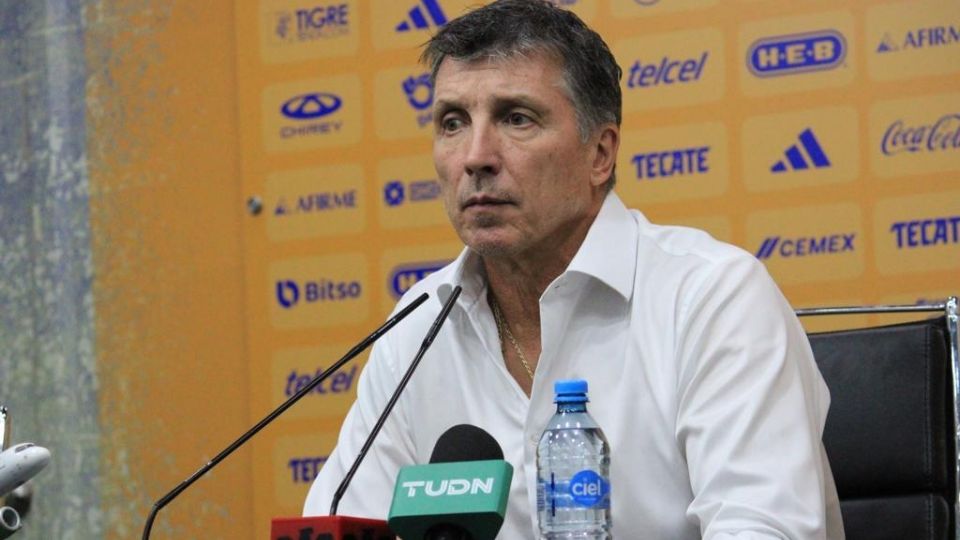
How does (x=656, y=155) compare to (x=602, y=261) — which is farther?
(x=656, y=155)

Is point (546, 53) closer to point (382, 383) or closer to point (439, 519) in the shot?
point (382, 383)

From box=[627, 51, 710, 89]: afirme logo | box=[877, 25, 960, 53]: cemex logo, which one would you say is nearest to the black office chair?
box=[877, 25, 960, 53]: cemex logo

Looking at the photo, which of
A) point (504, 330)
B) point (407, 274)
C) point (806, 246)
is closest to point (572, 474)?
point (504, 330)

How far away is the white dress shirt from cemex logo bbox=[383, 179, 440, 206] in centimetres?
189

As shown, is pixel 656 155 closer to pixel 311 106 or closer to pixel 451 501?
pixel 311 106

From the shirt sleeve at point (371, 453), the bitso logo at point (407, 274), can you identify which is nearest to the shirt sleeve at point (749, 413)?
the shirt sleeve at point (371, 453)

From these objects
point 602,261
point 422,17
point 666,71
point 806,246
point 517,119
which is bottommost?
point 602,261

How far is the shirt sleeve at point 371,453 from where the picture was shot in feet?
7.41

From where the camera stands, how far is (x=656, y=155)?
→ 13.2 feet

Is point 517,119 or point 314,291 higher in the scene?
point 517,119

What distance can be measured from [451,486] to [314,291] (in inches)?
116

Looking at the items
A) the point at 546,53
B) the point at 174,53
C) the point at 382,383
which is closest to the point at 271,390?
the point at 174,53

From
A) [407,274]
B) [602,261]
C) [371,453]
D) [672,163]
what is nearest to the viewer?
[602,261]

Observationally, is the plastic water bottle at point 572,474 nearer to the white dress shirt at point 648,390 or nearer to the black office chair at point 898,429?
the white dress shirt at point 648,390
